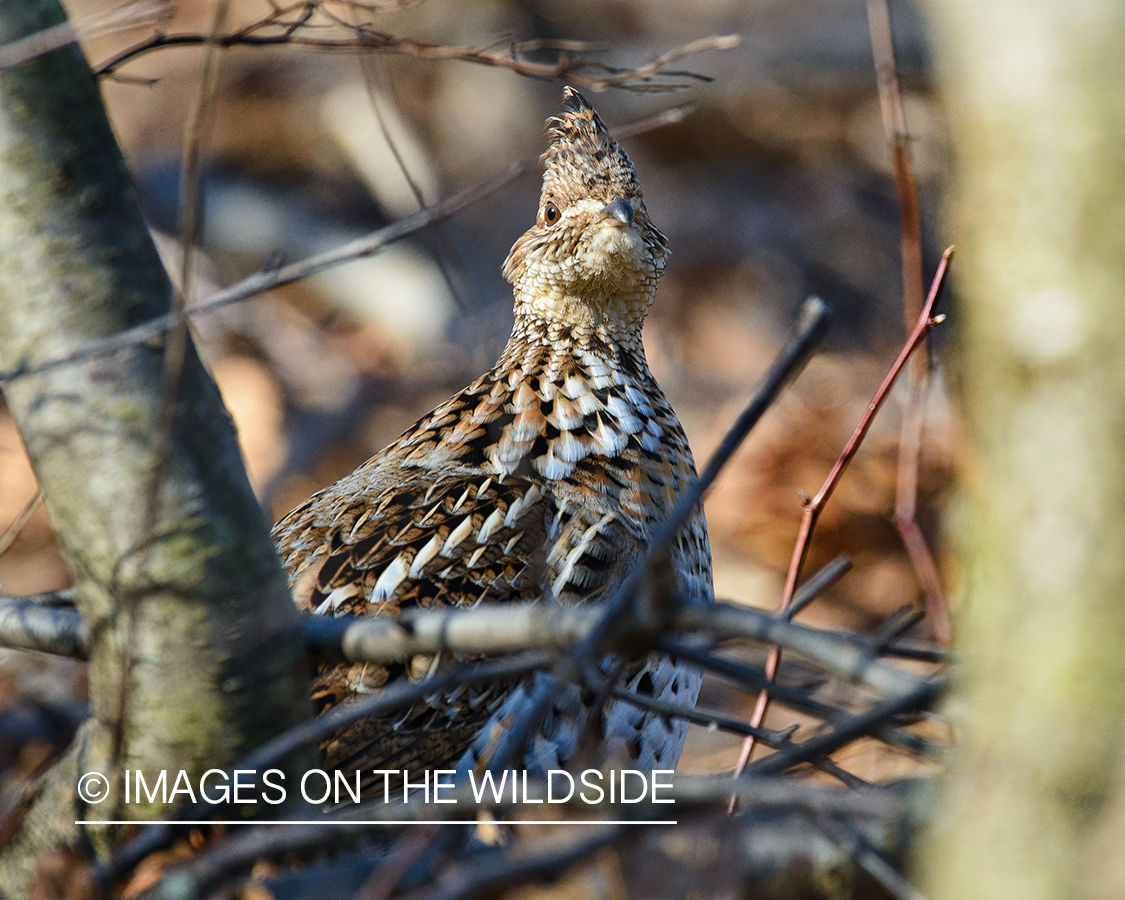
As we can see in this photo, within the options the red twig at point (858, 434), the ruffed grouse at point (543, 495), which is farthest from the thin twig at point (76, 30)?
the red twig at point (858, 434)

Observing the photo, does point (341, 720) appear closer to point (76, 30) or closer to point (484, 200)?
point (76, 30)

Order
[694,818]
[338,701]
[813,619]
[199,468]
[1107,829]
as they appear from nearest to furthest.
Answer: [1107,829] < [694,818] < [199,468] < [338,701] < [813,619]

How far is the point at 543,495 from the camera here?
9.55ft

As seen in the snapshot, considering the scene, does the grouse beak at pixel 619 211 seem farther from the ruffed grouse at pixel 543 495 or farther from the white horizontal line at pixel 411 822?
the white horizontal line at pixel 411 822

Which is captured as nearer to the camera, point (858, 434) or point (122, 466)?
point (122, 466)

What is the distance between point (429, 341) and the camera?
10.2 m

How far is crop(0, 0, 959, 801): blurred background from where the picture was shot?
378 inches

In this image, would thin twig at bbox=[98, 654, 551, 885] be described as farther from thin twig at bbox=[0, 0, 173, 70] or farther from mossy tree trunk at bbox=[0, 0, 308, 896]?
thin twig at bbox=[0, 0, 173, 70]

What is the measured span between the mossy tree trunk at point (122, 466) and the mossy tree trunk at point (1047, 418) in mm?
1130

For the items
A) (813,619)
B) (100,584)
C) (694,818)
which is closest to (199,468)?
(100,584)

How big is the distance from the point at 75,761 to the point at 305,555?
3.27 feet

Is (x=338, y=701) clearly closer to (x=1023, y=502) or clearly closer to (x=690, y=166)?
(x=1023, y=502)

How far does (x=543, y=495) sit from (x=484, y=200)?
7.07 meters

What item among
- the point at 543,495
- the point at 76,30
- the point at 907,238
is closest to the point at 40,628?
the point at 76,30
